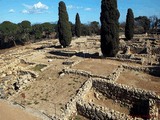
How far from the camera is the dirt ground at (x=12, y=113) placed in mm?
14523

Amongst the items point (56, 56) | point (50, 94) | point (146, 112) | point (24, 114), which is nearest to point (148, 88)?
point (146, 112)

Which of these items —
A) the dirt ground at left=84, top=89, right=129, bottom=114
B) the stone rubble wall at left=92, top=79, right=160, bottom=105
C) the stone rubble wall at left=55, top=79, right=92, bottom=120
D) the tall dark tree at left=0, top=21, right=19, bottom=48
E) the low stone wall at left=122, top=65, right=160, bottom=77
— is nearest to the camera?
the stone rubble wall at left=55, top=79, right=92, bottom=120

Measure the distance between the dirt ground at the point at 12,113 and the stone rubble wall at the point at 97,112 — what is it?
375 cm

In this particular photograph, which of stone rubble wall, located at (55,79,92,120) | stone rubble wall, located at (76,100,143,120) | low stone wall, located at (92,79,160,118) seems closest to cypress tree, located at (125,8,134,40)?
low stone wall, located at (92,79,160,118)

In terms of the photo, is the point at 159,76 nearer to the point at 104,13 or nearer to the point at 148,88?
the point at 148,88

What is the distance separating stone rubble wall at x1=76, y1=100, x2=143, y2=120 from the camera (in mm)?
14208

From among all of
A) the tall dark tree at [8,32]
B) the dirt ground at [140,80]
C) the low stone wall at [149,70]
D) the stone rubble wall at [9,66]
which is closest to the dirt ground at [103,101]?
the dirt ground at [140,80]

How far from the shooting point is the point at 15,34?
6400 cm

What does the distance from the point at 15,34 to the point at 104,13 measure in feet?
140

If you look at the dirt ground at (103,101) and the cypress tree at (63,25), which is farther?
the cypress tree at (63,25)

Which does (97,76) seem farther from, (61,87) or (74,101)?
(74,101)

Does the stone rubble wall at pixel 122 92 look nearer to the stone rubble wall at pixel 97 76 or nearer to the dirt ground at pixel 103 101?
the dirt ground at pixel 103 101

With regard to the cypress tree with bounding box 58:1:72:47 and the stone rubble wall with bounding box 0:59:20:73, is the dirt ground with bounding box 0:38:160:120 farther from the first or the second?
the cypress tree with bounding box 58:1:72:47

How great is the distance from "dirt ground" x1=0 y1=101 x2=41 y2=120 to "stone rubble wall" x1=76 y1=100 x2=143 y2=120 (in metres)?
3.75
